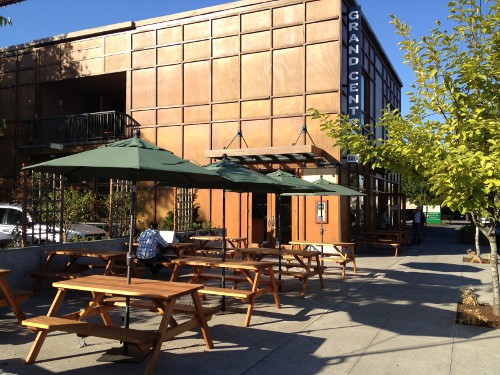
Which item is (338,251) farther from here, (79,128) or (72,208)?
(79,128)

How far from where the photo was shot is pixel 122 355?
497 cm

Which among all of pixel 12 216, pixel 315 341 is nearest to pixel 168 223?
pixel 12 216

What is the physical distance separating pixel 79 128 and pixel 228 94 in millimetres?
7629

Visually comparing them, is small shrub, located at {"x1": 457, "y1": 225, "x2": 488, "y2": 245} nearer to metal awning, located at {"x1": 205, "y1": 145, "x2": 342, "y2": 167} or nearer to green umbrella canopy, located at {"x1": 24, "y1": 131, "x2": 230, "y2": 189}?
metal awning, located at {"x1": 205, "y1": 145, "x2": 342, "y2": 167}

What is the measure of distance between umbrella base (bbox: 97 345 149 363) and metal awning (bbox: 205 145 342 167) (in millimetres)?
9905

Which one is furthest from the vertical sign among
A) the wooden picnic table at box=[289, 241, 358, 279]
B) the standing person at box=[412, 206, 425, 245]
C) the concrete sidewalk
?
the concrete sidewalk

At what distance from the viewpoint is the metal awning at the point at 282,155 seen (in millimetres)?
14633

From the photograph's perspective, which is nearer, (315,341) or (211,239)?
(315,341)

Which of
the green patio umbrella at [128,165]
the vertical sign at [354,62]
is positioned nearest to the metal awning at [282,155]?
the vertical sign at [354,62]

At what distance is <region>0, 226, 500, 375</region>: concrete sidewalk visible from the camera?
4859mm

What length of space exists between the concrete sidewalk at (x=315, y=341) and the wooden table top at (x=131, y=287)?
2.58 ft

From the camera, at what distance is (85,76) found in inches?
802

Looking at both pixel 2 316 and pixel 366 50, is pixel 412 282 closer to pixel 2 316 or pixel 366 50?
pixel 2 316

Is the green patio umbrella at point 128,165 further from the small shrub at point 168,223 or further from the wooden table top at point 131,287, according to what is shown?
the small shrub at point 168,223
